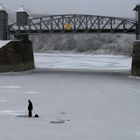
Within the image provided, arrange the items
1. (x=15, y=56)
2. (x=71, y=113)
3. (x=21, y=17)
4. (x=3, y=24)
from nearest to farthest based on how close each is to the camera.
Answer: (x=71, y=113)
(x=15, y=56)
(x=3, y=24)
(x=21, y=17)

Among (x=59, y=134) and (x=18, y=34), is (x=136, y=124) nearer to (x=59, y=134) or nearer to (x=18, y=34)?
(x=59, y=134)

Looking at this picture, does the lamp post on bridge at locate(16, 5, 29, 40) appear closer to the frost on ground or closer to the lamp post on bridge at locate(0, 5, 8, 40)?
the lamp post on bridge at locate(0, 5, 8, 40)

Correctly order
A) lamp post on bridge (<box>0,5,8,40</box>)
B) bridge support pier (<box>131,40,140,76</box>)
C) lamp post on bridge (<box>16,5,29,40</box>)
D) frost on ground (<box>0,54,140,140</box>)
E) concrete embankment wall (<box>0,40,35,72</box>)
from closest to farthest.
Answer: frost on ground (<box>0,54,140,140</box>) → bridge support pier (<box>131,40,140,76</box>) → concrete embankment wall (<box>0,40,35,72</box>) → lamp post on bridge (<box>0,5,8,40</box>) → lamp post on bridge (<box>16,5,29,40</box>)

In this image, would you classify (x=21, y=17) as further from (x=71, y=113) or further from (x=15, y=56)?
(x=71, y=113)

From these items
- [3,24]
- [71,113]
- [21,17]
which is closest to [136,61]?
[3,24]

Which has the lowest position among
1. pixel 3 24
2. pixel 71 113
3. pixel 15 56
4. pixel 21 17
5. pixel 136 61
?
pixel 71 113

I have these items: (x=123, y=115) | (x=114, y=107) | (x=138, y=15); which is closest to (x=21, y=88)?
(x=114, y=107)

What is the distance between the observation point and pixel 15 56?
55.4 m

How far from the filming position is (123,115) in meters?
23.2

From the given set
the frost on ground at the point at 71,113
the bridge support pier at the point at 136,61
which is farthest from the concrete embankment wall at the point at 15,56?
the frost on ground at the point at 71,113

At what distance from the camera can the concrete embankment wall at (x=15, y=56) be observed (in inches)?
2100

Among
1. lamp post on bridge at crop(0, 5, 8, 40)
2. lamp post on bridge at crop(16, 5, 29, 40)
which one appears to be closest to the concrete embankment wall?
lamp post on bridge at crop(0, 5, 8, 40)

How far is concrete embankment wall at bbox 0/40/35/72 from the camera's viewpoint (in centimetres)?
5334

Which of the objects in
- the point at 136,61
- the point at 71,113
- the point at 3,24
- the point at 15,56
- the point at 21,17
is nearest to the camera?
the point at 71,113
